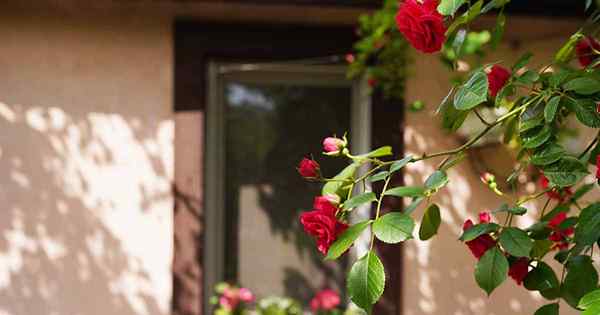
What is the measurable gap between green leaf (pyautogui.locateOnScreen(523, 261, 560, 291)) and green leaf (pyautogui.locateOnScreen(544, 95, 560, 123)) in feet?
0.96

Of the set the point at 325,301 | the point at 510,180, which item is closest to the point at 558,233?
the point at 510,180

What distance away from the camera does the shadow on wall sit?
2.29m

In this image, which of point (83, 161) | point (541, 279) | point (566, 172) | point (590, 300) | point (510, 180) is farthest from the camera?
point (83, 161)

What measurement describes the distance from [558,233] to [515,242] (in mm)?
338

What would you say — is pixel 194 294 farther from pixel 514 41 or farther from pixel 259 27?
pixel 514 41

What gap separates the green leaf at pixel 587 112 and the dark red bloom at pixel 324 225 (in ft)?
1.41

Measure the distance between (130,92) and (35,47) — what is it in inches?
17.0

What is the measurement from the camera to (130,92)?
233cm

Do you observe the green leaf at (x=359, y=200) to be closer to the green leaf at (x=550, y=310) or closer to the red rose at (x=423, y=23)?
the red rose at (x=423, y=23)

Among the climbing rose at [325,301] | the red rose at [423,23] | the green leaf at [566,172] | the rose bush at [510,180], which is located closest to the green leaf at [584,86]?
the rose bush at [510,180]

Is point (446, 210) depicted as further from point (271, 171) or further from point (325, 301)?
point (271, 171)

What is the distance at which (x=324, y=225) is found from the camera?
911mm

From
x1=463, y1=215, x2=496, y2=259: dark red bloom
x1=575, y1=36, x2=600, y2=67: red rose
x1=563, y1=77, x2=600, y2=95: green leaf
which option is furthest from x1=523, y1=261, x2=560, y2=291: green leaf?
x1=575, y1=36, x2=600, y2=67: red rose

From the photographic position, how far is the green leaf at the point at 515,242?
88 cm
